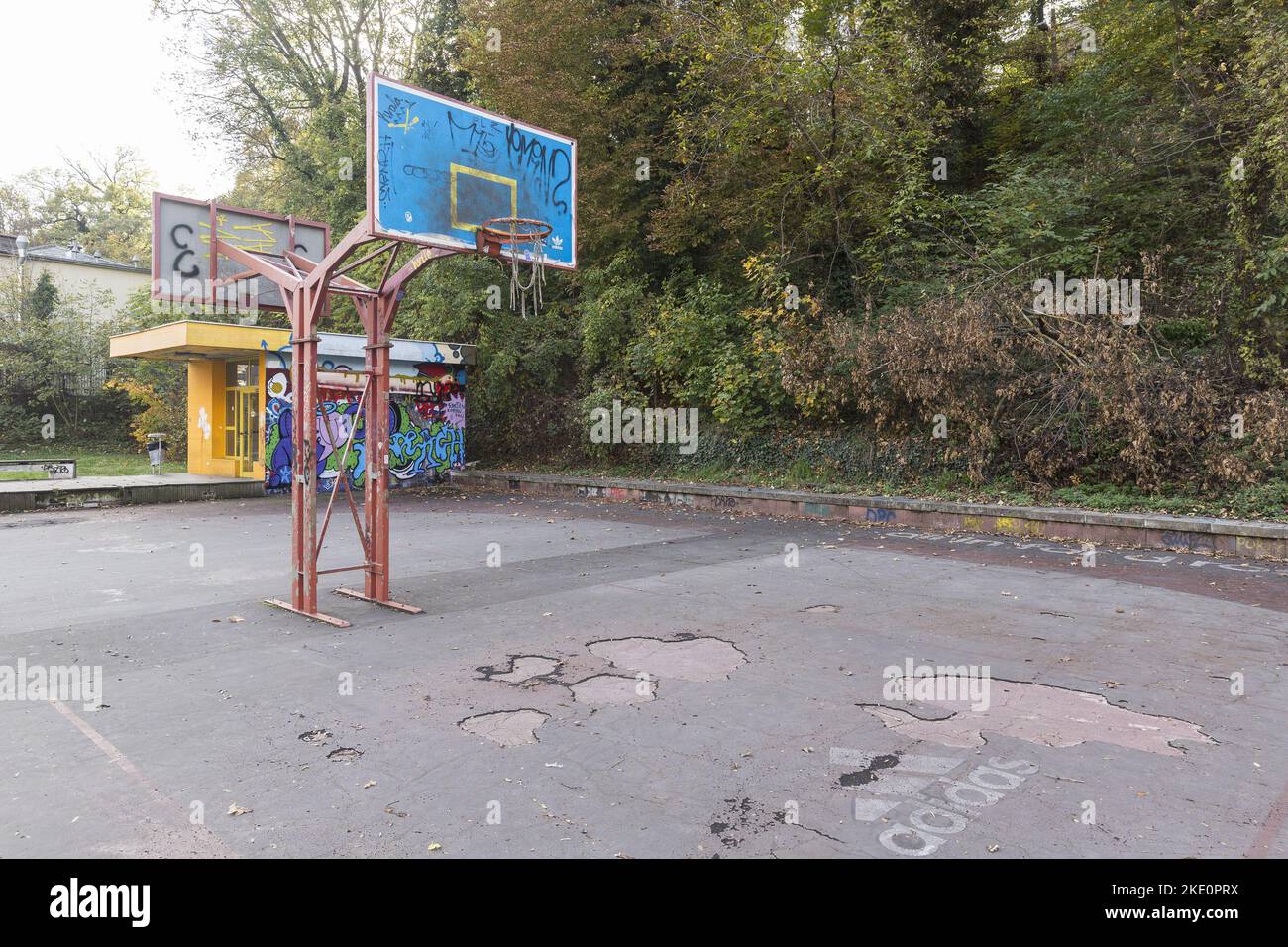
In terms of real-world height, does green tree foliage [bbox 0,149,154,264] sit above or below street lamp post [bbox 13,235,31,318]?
above

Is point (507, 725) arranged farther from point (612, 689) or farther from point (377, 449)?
point (377, 449)

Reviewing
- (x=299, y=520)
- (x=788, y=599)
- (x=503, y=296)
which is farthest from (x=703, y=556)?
(x=503, y=296)

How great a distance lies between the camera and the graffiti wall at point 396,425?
19.2 metres

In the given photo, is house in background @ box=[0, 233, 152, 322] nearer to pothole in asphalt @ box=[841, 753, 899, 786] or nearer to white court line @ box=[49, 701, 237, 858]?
white court line @ box=[49, 701, 237, 858]

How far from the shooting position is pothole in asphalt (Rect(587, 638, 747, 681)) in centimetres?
595

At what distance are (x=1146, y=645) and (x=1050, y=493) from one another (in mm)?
7201

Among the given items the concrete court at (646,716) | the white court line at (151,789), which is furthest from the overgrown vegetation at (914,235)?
the white court line at (151,789)

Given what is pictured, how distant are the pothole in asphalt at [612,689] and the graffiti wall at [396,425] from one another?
46.8ft

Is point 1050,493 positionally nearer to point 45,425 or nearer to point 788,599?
point 788,599

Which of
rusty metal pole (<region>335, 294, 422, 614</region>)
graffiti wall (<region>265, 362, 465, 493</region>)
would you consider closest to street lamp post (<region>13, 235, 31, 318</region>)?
graffiti wall (<region>265, 362, 465, 493</region>)

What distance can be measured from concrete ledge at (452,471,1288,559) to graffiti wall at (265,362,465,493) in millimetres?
4391

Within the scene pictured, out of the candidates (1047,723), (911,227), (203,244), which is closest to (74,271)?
(203,244)

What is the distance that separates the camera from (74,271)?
3522cm
